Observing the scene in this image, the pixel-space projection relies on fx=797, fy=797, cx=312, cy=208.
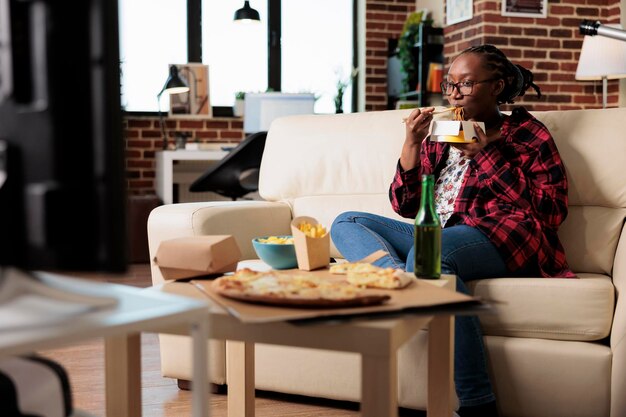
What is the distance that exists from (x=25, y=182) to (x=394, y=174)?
196 cm

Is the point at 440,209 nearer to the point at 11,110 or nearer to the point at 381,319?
the point at 381,319

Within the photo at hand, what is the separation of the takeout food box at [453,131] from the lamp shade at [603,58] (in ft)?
9.33

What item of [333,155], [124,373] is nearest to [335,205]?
[333,155]

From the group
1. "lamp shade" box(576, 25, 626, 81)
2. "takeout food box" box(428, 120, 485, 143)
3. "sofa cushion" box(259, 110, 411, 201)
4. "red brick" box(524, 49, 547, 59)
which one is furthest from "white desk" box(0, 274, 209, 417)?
"red brick" box(524, 49, 547, 59)

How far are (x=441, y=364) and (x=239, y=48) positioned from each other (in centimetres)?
482

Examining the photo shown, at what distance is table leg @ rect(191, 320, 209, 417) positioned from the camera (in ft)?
3.06

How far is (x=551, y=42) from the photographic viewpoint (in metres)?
5.11

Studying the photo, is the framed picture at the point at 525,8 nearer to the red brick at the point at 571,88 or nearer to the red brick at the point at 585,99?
the red brick at the point at 571,88

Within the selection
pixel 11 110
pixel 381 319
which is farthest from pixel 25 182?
pixel 381 319

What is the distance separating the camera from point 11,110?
82 centimetres

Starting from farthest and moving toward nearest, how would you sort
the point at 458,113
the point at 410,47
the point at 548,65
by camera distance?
the point at 410,47, the point at 548,65, the point at 458,113

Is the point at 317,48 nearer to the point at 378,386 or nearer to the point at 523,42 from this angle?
the point at 523,42

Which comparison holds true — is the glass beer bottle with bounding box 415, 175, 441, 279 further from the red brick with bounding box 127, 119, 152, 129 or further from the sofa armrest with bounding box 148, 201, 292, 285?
the red brick with bounding box 127, 119, 152, 129

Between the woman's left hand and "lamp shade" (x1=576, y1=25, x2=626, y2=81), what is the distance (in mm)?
2671
